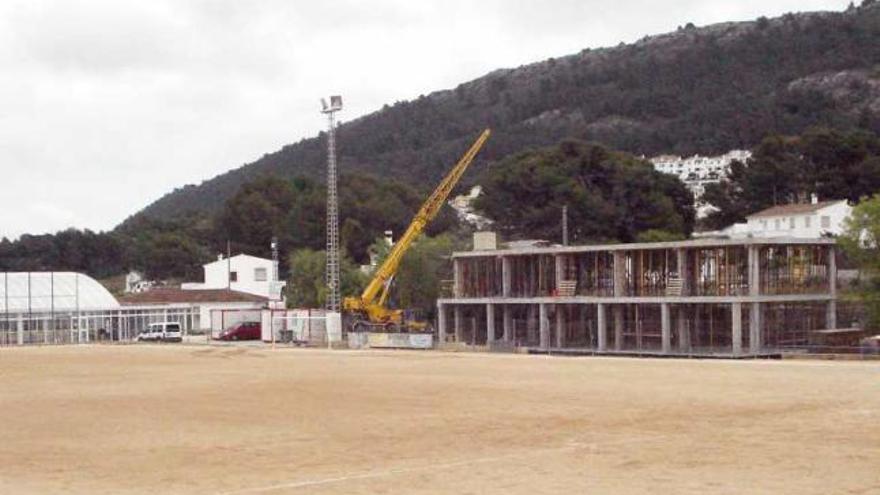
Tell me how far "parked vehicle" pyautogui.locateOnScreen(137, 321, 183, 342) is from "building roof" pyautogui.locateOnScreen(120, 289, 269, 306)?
21.1ft

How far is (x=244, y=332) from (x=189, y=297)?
13.1 meters

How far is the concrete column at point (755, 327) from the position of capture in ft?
201

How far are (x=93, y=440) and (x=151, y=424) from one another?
3054 millimetres

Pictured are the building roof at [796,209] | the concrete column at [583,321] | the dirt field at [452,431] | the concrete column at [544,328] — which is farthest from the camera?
the building roof at [796,209]

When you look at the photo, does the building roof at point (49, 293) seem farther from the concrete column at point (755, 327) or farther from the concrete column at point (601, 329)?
the concrete column at point (755, 327)

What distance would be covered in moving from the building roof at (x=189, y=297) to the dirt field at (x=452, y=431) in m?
49.0

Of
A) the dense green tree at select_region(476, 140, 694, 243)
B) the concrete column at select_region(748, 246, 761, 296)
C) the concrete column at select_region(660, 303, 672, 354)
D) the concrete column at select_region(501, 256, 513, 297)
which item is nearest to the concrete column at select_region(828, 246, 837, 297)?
the concrete column at select_region(748, 246, 761, 296)

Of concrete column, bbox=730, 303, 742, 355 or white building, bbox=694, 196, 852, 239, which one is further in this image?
white building, bbox=694, 196, 852, 239

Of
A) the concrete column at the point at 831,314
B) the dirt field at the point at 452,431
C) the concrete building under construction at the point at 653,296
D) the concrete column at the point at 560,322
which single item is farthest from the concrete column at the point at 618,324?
the dirt field at the point at 452,431

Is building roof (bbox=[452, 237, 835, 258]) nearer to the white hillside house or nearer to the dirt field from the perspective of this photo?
the dirt field

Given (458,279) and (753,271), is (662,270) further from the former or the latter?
(458,279)

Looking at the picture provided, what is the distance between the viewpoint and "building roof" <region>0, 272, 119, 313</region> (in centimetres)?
8381

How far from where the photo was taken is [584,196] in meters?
106

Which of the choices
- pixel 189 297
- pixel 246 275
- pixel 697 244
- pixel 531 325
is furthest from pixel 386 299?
pixel 697 244
